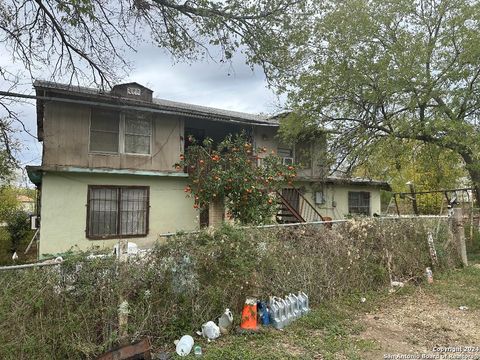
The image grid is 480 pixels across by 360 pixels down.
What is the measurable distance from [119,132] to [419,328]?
9.57 m

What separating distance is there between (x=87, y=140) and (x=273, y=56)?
6.93 metres

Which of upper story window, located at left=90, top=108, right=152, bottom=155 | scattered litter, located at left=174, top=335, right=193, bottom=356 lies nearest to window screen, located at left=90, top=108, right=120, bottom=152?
upper story window, located at left=90, top=108, right=152, bottom=155

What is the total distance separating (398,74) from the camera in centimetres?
1115

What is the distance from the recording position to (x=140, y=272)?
403 centimetres

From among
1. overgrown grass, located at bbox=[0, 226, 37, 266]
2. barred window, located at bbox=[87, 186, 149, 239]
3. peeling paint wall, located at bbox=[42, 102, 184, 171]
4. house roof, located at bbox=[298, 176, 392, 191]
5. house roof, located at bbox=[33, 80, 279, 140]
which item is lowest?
overgrown grass, located at bbox=[0, 226, 37, 266]

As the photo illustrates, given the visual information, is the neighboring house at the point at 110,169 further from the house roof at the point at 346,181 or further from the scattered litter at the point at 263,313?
the scattered litter at the point at 263,313

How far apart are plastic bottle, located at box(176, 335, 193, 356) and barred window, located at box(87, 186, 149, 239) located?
7322mm

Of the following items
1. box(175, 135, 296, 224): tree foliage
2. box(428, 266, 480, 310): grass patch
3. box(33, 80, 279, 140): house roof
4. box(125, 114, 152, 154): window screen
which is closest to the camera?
box(428, 266, 480, 310): grass patch

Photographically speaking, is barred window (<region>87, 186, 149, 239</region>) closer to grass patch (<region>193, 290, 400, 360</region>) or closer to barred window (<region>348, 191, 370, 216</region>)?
grass patch (<region>193, 290, 400, 360</region>)

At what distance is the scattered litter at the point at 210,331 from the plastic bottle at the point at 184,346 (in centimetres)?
31

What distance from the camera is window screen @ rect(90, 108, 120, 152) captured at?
10891 mm

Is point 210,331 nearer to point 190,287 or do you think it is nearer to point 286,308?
point 190,287

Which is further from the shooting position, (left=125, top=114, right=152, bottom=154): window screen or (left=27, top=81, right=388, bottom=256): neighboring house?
(left=125, top=114, right=152, bottom=154): window screen

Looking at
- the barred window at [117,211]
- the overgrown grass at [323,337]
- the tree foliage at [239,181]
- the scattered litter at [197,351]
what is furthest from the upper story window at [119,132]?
the scattered litter at [197,351]
